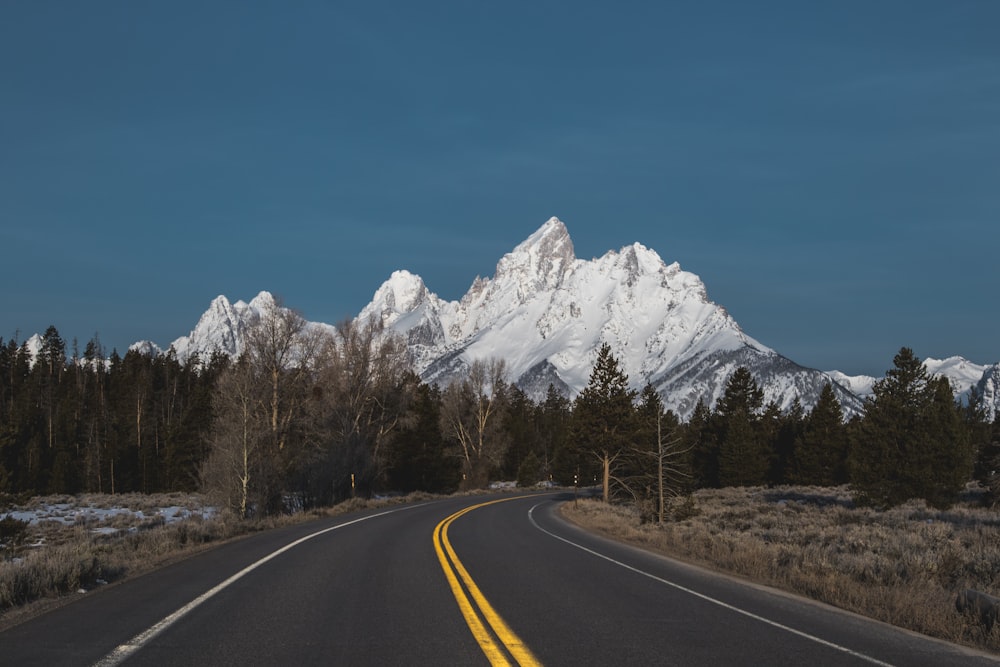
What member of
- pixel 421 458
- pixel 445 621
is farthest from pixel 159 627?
pixel 421 458

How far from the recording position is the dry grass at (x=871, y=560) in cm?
914

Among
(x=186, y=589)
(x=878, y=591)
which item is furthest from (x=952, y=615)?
(x=186, y=589)

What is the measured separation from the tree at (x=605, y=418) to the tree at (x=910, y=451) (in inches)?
577

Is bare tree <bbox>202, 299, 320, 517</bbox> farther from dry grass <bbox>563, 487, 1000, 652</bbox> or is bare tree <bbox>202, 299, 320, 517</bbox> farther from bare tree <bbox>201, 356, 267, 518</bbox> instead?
dry grass <bbox>563, 487, 1000, 652</bbox>

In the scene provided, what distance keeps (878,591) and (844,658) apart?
4382 mm

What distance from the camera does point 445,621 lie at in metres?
7.80

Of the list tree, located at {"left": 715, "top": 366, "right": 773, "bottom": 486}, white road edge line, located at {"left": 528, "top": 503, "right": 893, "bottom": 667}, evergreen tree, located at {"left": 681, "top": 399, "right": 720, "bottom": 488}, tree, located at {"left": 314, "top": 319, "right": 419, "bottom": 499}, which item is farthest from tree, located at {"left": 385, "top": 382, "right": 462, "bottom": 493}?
white road edge line, located at {"left": 528, "top": 503, "right": 893, "bottom": 667}

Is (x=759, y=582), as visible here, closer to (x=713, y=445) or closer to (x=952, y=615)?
(x=952, y=615)

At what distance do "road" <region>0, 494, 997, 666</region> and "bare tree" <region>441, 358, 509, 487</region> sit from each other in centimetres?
5785

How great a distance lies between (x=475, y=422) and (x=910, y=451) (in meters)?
44.2

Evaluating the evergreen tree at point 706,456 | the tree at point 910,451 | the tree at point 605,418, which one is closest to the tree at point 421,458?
the tree at point 605,418

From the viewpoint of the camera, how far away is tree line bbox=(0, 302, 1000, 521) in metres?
38.1

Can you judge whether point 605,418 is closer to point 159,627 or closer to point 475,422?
point 475,422

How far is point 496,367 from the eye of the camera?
3024 inches
